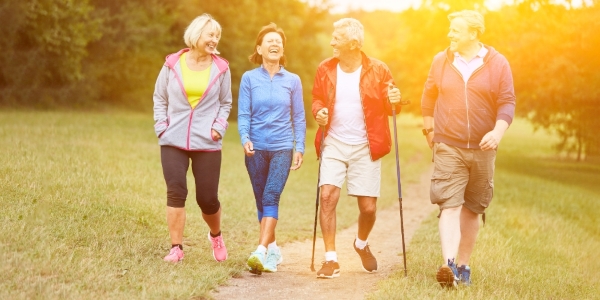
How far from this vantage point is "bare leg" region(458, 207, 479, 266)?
6648 mm

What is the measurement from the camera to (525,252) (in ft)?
31.2

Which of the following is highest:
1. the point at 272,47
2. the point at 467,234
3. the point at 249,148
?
the point at 272,47

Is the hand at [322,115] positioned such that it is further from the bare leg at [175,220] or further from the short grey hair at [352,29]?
the bare leg at [175,220]

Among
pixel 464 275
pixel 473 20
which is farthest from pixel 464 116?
pixel 464 275

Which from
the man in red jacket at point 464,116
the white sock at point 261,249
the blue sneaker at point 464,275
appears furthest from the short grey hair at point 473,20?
the white sock at point 261,249

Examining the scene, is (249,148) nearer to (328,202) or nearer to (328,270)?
(328,202)

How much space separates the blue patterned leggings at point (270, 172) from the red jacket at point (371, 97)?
1.78 ft

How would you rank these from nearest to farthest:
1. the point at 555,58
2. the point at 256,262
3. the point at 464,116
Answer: the point at 464,116 < the point at 256,262 < the point at 555,58

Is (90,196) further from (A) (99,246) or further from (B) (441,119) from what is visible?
(B) (441,119)

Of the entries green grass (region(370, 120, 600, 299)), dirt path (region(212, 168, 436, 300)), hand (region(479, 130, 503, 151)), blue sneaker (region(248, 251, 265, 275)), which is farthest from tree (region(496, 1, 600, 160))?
blue sneaker (region(248, 251, 265, 275))

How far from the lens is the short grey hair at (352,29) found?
6652 mm

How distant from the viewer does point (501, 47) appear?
2347 cm

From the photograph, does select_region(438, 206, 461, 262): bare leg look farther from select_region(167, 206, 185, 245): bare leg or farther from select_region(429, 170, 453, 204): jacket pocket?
select_region(167, 206, 185, 245): bare leg

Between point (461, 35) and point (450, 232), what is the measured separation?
172cm
